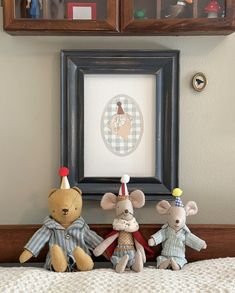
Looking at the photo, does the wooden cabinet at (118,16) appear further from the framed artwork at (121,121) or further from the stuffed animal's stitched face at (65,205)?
the stuffed animal's stitched face at (65,205)

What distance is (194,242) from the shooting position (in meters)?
1.36

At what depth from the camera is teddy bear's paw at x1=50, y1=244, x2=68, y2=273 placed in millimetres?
1296

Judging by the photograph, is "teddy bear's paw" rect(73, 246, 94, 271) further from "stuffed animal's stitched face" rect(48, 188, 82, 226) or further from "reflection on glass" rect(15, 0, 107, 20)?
"reflection on glass" rect(15, 0, 107, 20)

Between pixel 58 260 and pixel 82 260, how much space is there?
0.06m

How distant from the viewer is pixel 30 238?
1.41m

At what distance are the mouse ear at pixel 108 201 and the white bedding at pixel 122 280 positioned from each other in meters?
0.16

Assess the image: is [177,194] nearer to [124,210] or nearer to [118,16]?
[124,210]

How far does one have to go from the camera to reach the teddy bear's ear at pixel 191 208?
137 cm

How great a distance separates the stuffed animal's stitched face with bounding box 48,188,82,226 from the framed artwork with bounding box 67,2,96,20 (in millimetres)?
419

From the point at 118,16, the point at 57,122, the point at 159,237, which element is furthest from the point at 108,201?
the point at 118,16

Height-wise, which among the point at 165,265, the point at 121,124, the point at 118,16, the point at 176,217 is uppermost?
the point at 118,16

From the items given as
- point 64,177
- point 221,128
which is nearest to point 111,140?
point 64,177

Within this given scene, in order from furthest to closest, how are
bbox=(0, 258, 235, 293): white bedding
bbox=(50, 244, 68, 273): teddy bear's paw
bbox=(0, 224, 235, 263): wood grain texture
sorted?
bbox=(0, 224, 235, 263): wood grain texture
bbox=(50, 244, 68, 273): teddy bear's paw
bbox=(0, 258, 235, 293): white bedding

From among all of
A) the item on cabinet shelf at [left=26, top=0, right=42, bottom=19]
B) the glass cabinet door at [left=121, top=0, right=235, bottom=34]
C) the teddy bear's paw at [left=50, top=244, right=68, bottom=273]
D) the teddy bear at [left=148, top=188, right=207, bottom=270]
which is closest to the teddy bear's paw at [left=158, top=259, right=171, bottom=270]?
the teddy bear at [left=148, top=188, right=207, bottom=270]
